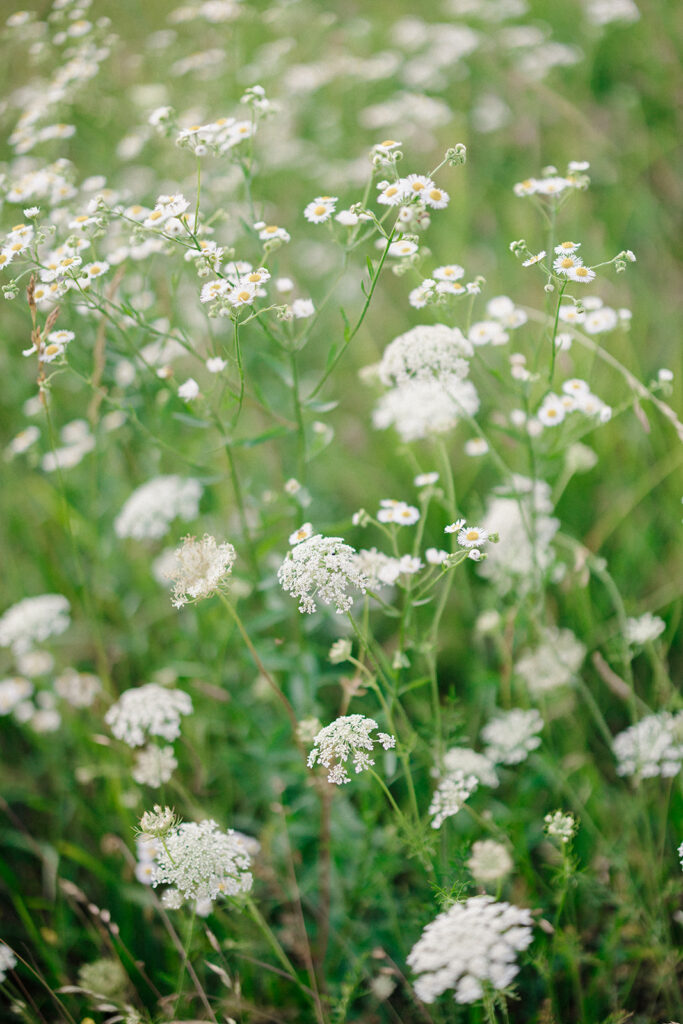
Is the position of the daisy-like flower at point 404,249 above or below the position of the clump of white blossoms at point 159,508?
above

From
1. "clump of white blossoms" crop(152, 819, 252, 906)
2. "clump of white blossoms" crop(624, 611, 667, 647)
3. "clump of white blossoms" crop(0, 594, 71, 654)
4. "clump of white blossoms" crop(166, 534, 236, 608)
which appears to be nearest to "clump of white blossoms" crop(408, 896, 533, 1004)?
"clump of white blossoms" crop(152, 819, 252, 906)

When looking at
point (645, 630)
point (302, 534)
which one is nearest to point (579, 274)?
point (302, 534)

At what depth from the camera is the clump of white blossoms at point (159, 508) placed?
2.69 meters

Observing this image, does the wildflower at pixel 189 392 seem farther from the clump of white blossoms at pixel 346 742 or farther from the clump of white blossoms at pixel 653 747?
the clump of white blossoms at pixel 653 747

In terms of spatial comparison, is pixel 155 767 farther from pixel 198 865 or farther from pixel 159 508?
pixel 159 508

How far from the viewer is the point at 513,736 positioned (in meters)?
2.31

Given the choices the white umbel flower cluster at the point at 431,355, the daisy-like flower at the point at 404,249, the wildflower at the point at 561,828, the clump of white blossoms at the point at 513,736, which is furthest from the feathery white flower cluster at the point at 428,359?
the wildflower at the point at 561,828

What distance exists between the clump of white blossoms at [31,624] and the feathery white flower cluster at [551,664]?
1.66 metres

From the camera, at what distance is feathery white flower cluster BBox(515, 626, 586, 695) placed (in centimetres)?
239

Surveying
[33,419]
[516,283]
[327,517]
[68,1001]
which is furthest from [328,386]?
[68,1001]

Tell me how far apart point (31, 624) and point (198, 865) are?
1.45m

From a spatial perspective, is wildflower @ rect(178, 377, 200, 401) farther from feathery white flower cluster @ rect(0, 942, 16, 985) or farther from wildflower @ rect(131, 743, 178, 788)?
feathery white flower cluster @ rect(0, 942, 16, 985)

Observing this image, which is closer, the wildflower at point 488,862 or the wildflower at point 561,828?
the wildflower at point 561,828

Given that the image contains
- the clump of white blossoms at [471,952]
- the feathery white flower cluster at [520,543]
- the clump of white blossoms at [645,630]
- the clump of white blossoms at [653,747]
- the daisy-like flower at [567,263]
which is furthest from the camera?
the feathery white flower cluster at [520,543]
